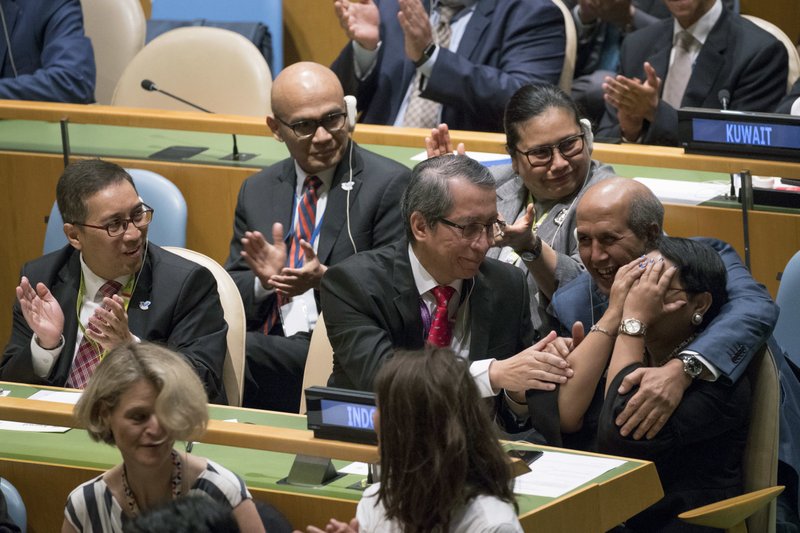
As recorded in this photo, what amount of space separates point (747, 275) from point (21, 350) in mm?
1748

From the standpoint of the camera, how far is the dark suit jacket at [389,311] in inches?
116

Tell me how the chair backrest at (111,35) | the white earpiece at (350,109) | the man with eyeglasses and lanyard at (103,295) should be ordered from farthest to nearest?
1. the chair backrest at (111,35)
2. the white earpiece at (350,109)
3. the man with eyeglasses and lanyard at (103,295)

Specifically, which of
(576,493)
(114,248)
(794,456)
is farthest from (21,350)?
(794,456)

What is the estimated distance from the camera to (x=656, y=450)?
2.64 meters

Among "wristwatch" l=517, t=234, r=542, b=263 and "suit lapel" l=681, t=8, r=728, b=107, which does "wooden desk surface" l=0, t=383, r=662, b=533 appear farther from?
"suit lapel" l=681, t=8, r=728, b=107

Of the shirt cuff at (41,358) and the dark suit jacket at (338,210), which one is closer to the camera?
the shirt cuff at (41,358)

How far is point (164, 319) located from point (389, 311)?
0.63 meters

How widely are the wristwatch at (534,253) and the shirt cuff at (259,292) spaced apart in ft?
2.82

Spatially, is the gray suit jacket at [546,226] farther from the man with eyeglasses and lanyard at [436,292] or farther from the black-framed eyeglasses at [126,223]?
the black-framed eyeglasses at [126,223]

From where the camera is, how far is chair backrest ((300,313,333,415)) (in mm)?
3172

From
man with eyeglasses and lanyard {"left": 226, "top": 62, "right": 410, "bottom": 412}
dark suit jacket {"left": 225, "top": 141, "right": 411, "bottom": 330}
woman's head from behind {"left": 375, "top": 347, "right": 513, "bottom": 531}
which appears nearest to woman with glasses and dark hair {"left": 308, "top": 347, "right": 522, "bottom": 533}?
woman's head from behind {"left": 375, "top": 347, "right": 513, "bottom": 531}

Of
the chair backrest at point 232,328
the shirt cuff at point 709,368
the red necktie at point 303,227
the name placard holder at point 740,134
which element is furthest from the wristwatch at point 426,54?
the shirt cuff at point 709,368

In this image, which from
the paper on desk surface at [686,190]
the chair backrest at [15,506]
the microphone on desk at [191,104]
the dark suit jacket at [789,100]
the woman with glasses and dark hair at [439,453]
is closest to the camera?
the woman with glasses and dark hair at [439,453]

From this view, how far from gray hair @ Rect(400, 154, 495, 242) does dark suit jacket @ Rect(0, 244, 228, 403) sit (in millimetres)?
570
